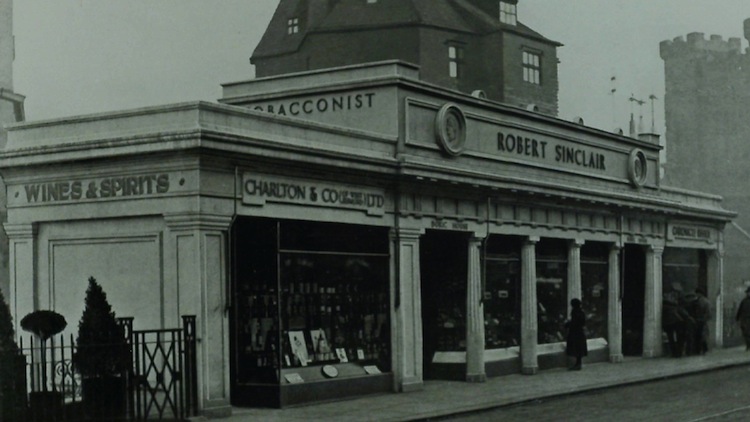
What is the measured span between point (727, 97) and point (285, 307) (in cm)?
6456

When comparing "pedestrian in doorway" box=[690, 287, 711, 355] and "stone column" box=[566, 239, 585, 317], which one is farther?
"pedestrian in doorway" box=[690, 287, 711, 355]

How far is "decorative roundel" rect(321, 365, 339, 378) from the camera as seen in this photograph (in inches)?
791

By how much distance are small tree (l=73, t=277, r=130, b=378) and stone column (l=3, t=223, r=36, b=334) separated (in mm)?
3515

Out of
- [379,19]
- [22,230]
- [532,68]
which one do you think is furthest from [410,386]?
[532,68]

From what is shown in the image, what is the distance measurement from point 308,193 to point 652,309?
50.5 feet

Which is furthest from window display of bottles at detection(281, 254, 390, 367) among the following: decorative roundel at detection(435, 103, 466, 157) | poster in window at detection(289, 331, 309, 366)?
decorative roundel at detection(435, 103, 466, 157)

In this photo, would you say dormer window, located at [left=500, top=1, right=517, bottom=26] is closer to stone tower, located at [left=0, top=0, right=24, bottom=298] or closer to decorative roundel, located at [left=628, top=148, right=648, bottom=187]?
decorative roundel, located at [left=628, top=148, right=648, bottom=187]

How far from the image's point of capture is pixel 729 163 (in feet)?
256

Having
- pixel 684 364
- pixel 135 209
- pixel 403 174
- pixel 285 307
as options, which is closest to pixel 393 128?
pixel 403 174

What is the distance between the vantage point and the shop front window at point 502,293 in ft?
83.4

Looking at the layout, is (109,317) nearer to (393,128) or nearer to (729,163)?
(393,128)

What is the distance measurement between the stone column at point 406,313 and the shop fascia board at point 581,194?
1288 mm

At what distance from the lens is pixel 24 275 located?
19422 millimetres

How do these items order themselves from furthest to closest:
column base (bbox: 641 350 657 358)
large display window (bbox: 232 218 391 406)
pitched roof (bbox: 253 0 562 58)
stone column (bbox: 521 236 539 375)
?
pitched roof (bbox: 253 0 562 58) → column base (bbox: 641 350 657 358) → stone column (bbox: 521 236 539 375) → large display window (bbox: 232 218 391 406)
